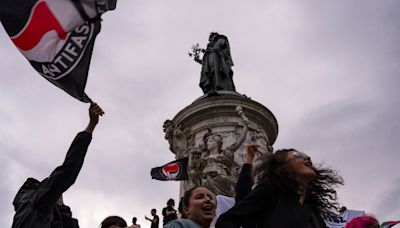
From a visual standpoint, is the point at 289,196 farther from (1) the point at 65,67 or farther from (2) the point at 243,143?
(2) the point at 243,143

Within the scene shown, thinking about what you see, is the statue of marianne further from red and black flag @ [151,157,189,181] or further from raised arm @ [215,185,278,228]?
raised arm @ [215,185,278,228]

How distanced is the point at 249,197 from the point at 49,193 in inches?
54.8

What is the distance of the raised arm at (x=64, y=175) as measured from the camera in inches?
127

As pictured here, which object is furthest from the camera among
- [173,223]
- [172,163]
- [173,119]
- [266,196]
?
[173,119]

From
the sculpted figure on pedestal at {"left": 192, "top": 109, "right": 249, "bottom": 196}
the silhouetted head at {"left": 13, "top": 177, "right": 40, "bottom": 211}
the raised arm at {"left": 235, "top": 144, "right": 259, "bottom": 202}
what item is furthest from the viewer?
the sculpted figure on pedestal at {"left": 192, "top": 109, "right": 249, "bottom": 196}

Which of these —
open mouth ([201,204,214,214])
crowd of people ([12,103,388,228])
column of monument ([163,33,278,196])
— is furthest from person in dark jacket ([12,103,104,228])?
column of monument ([163,33,278,196])

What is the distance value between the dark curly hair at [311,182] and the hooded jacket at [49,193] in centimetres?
135

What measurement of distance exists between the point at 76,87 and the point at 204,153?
7.64m

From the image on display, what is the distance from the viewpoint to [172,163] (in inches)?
453

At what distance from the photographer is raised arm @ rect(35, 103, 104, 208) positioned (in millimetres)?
3217

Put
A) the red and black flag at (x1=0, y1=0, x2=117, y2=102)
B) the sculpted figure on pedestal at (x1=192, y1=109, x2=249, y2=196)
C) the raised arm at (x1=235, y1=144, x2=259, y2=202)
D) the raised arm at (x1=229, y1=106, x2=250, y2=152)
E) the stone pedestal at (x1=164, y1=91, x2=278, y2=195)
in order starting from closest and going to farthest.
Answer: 1. the raised arm at (x1=235, y1=144, x2=259, y2=202)
2. the red and black flag at (x1=0, y1=0, x2=117, y2=102)
3. the sculpted figure on pedestal at (x1=192, y1=109, x2=249, y2=196)
4. the raised arm at (x1=229, y1=106, x2=250, y2=152)
5. the stone pedestal at (x1=164, y1=91, x2=278, y2=195)

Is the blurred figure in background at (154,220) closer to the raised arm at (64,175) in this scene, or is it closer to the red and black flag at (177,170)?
the red and black flag at (177,170)

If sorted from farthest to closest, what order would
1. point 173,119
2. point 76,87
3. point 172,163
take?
1. point 173,119
2. point 172,163
3. point 76,87

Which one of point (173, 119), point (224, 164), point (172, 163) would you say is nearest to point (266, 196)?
point (224, 164)
